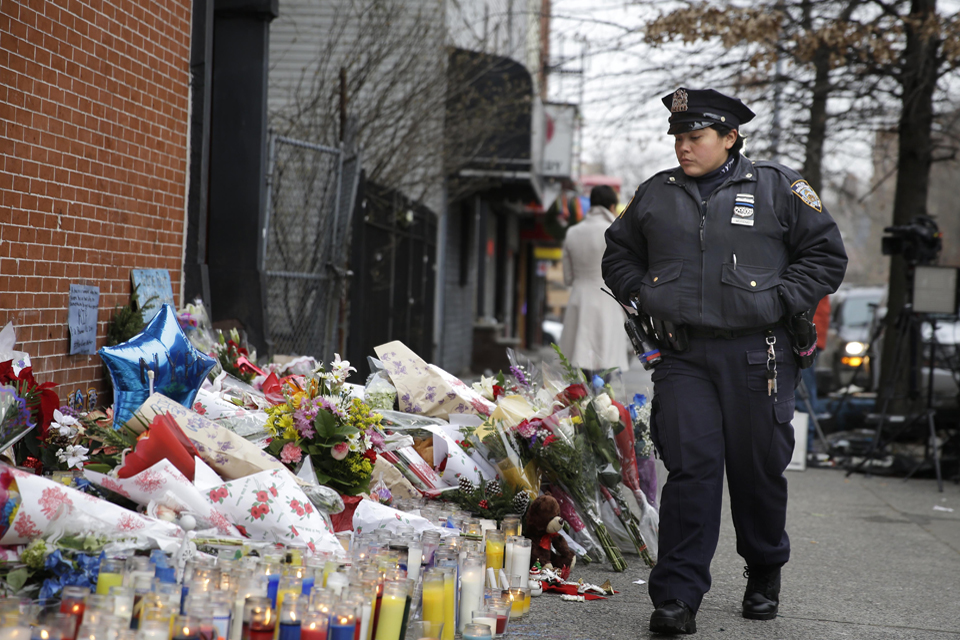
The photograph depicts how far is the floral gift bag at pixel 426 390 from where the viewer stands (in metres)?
5.46

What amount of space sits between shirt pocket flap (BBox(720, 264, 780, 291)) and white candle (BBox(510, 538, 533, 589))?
1.34m

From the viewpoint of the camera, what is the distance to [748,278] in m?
4.04

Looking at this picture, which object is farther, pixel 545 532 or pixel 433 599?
pixel 545 532

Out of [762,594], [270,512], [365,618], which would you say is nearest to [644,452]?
[762,594]

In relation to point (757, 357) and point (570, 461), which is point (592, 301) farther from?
point (757, 357)

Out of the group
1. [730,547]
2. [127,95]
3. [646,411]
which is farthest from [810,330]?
[127,95]

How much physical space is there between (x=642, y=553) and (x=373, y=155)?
701 cm

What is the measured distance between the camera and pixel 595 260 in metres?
8.20

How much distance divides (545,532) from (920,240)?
254 inches

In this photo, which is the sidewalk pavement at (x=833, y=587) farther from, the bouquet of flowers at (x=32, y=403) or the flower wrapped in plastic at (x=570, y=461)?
the bouquet of flowers at (x=32, y=403)

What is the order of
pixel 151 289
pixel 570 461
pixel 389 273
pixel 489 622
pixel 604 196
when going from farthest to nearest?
pixel 389 273
pixel 604 196
pixel 151 289
pixel 570 461
pixel 489 622

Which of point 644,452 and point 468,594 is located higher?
point 644,452

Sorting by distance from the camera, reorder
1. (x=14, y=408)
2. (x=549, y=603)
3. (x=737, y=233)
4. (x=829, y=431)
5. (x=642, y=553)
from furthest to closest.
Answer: (x=829, y=431) → (x=642, y=553) → (x=549, y=603) → (x=737, y=233) → (x=14, y=408)

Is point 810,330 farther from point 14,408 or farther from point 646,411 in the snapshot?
point 14,408
